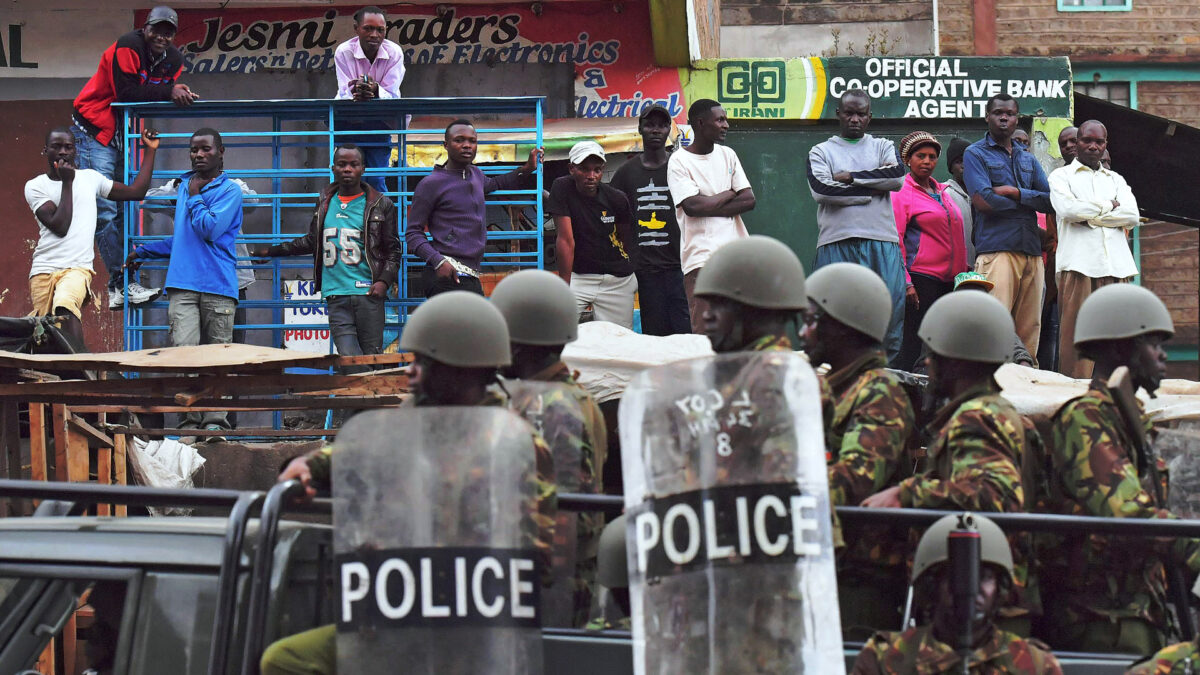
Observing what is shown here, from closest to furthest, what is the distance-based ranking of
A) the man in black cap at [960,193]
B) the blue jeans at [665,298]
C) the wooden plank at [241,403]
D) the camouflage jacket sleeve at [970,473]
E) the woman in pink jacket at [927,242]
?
1. the camouflage jacket sleeve at [970,473]
2. the wooden plank at [241,403]
3. the blue jeans at [665,298]
4. the woman in pink jacket at [927,242]
5. the man in black cap at [960,193]

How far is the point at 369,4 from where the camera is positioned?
44.6ft

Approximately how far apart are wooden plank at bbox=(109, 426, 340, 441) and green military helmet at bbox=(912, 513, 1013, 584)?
6.15 meters

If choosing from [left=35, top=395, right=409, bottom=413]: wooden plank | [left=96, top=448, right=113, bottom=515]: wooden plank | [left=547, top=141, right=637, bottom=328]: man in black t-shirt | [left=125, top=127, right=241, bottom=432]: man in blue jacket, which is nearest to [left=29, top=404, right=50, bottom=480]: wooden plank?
[left=35, top=395, right=409, bottom=413]: wooden plank

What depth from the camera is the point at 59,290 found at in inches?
420

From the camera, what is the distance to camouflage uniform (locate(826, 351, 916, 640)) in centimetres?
458

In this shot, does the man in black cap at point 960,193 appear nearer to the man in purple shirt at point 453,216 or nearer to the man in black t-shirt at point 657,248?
the man in black t-shirt at point 657,248

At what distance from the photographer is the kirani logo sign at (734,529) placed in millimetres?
3727

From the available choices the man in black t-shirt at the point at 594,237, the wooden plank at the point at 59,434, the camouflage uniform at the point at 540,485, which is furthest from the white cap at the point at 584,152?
the camouflage uniform at the point at 540,485

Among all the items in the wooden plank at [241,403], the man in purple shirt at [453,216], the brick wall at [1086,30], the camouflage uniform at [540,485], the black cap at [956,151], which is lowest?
the camouflage uniform at [540,485]

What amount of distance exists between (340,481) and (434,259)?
6166 mm

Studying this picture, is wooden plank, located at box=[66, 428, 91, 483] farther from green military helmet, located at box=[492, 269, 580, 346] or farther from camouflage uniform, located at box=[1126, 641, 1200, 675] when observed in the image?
Result: camouflage uniform, located at box=[1126, 641, 1200, 675]

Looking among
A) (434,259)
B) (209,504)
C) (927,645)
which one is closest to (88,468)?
(434,259)

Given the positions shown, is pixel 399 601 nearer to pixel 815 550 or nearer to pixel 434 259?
pixel 815 550

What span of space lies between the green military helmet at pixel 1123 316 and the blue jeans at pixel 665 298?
5361 millimetres
